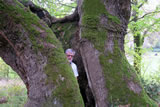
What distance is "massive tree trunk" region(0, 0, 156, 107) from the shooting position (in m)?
2.04

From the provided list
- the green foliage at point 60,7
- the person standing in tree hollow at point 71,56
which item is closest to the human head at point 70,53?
the person standing in tree hollow at point 71,56

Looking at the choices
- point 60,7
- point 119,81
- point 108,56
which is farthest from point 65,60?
point 60,7

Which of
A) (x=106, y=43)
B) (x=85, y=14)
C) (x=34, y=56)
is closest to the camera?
(x=34, y=56)

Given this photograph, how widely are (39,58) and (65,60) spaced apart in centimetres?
45

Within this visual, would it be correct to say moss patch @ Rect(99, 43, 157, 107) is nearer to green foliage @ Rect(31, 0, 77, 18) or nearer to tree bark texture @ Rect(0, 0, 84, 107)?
tree bark texture @ Rect(0, 0, 84, 107)

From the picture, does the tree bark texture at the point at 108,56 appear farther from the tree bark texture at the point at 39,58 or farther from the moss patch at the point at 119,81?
the tree bark texture at the point at 39,58

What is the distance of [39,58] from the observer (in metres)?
2.15

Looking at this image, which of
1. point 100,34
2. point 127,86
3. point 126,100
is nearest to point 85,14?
point 100,34

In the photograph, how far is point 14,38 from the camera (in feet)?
7.52

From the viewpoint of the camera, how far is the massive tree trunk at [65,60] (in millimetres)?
2039

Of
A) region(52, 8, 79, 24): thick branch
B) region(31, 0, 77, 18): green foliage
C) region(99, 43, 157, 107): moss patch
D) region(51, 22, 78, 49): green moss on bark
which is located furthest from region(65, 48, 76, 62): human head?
region(31, 0, 77, 18): green foliage

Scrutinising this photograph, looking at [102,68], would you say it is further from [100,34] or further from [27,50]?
[27,50]

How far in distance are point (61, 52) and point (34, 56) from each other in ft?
1.55

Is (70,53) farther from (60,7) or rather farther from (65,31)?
(60,7)
